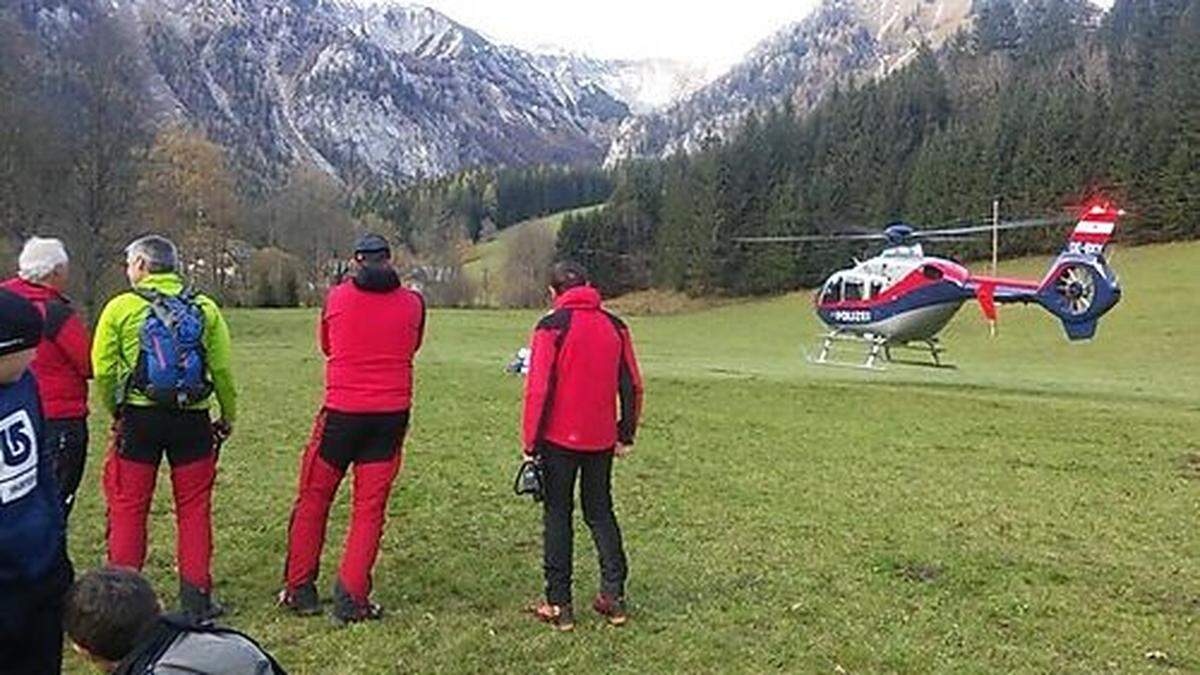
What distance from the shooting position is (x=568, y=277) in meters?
7.86

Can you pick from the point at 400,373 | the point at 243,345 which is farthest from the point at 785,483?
the point at 243,345

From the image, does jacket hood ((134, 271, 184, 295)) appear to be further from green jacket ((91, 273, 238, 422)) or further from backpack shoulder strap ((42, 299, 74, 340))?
backpack shoulder strap ((42, 299, 74, 340))

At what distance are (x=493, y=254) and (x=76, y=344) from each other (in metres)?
126

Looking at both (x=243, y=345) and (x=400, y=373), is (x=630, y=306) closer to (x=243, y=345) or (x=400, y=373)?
(x=243, y=345)

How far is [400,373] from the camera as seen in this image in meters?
7.77

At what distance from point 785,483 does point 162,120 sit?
2114 inches

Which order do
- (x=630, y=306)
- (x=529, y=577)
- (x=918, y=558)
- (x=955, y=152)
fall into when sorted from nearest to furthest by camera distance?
1. (x=529, y=577)
2. (x=918, y=558)
3. (x=955, y=152)
4. (x=630, y=306)

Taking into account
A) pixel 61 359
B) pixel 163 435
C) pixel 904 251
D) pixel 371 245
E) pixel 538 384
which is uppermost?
pixel 904 251

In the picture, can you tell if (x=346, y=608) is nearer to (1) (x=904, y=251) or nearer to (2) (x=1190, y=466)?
(2) (x=1190, y=466)

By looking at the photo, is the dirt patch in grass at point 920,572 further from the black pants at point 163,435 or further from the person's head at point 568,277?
the black pants at point 163,435

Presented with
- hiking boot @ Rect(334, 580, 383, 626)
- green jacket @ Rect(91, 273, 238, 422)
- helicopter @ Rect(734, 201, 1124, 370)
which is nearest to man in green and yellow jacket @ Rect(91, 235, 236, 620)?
green jacket @ Rect(91, 273, 238, 422)

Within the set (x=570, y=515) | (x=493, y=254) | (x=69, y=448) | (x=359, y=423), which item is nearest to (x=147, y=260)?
(x=69, y=448)

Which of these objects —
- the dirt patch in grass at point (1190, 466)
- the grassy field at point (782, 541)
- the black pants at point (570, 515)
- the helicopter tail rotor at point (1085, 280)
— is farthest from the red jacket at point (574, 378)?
the helicopter tail rotor at point (1085, 280)

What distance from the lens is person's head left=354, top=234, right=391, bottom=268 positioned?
Result: 7594mm
